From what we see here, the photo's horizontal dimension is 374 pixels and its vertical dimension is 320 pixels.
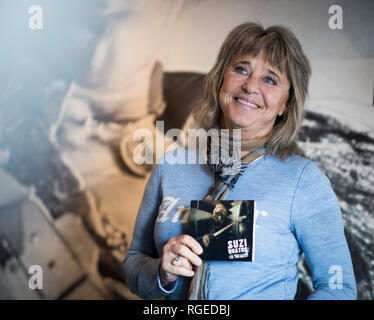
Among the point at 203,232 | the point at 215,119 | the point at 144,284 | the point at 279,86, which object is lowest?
the point at 144,284

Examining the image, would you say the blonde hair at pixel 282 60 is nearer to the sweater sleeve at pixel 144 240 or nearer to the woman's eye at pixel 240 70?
the woman's eye at pixel 240 70

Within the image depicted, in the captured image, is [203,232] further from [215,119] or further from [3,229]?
[3,229]

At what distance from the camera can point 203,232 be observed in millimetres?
1105

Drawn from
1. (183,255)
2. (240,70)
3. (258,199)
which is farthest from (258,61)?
(183,255)

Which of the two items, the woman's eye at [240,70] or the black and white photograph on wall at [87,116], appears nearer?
the woman's eye at [240,70]

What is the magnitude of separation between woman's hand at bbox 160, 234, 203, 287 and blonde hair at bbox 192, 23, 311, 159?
418 mm

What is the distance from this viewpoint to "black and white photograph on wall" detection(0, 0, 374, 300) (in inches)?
89.7

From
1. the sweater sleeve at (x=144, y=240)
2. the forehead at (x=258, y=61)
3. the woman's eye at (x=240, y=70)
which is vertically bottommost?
the sweater sleeve at (x=144, y=240)

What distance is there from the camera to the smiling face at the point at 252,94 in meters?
1.24

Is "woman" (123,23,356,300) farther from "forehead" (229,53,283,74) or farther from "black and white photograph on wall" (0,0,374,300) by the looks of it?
"black and white photograph on wall" (0,0,374,300)

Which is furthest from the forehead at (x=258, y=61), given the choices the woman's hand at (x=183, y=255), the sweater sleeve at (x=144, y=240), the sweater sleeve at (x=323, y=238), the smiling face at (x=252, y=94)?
the woman's hand at (x=183, y=255)

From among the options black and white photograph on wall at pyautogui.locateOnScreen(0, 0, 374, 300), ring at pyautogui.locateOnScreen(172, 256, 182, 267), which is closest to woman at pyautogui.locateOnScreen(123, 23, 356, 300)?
ring at pyautogui.locateOnScreen(172, 256, 182, 267)

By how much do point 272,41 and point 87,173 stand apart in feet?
5.30

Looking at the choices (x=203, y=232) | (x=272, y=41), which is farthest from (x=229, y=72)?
(x=203, y=232)
